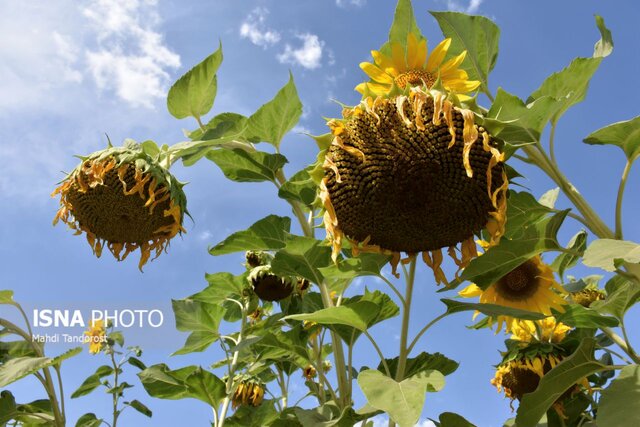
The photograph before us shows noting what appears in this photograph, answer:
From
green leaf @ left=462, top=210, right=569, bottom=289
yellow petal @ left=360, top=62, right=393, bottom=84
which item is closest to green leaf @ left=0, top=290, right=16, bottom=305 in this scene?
yellow petal @ left=360, top=62, right=393, bottom=84

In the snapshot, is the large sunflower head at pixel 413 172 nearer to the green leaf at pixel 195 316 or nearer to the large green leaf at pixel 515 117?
the large green leaf at pixel 515 117

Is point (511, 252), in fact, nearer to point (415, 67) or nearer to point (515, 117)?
point (515, 117)

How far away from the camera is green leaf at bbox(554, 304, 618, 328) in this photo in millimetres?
2809

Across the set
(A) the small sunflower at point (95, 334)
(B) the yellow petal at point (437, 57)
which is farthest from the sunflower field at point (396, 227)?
(A) the small sunflower at point (95, 334)

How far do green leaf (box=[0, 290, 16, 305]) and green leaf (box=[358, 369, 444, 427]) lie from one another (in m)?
2.18

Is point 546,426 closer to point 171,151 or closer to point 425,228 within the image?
point 425,228

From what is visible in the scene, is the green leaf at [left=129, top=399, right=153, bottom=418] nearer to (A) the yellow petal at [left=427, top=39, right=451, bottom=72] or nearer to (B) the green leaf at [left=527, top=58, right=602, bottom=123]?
(A) the yellow petal at [left=427, top=39, right=451, bottom=72]

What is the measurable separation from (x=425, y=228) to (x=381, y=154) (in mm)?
309

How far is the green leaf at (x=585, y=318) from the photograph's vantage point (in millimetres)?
2809

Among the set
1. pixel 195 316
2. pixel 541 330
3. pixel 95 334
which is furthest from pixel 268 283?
pixel 95 334

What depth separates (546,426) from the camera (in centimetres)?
342

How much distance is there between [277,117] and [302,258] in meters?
0.74

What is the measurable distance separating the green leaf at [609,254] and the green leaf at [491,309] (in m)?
0.47

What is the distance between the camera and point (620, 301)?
9.07 feet
